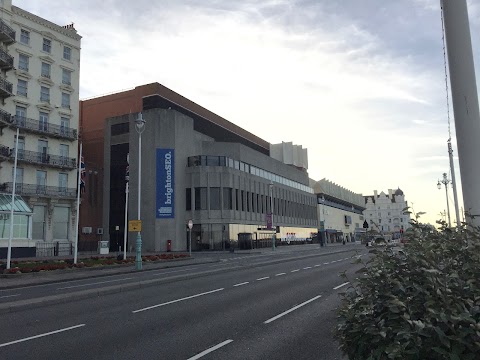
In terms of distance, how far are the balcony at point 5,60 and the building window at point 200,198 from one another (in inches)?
1135

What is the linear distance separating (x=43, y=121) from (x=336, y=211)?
93037mm

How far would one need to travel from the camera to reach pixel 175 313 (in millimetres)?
10672

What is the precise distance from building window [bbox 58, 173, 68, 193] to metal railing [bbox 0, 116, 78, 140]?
4740 mm

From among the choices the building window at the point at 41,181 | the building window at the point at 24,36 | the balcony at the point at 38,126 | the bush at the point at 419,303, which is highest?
the building window at the point at 24,36

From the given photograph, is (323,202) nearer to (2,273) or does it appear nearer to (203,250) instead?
(203,250)

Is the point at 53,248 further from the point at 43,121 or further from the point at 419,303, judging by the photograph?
the point at 419,303

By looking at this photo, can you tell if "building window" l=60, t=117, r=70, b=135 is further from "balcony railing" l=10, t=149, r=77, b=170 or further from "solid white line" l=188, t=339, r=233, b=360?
"solid white line" l=188, t=339, r=233, b=360

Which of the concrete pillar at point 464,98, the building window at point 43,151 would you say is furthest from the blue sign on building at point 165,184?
Result: the concrete pillar at point 464,98

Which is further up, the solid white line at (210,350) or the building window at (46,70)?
the building window at (46,70)

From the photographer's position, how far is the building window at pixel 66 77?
51688 mm

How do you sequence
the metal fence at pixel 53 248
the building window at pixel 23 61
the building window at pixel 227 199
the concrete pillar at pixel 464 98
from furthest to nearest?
1. the building window at pixel 227 199
2. the building window at pixel 23 61
3. the metal fence at pixel 53 248
4. the concrete pillar at pixel 464 98

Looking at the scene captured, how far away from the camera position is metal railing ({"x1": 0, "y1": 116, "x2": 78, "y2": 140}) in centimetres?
4381

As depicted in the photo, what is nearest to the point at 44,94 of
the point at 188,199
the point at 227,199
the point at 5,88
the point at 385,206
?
the point at 5,88

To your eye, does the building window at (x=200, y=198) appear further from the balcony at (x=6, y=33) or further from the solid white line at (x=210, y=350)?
the solid white line at (x=210, y=350)
